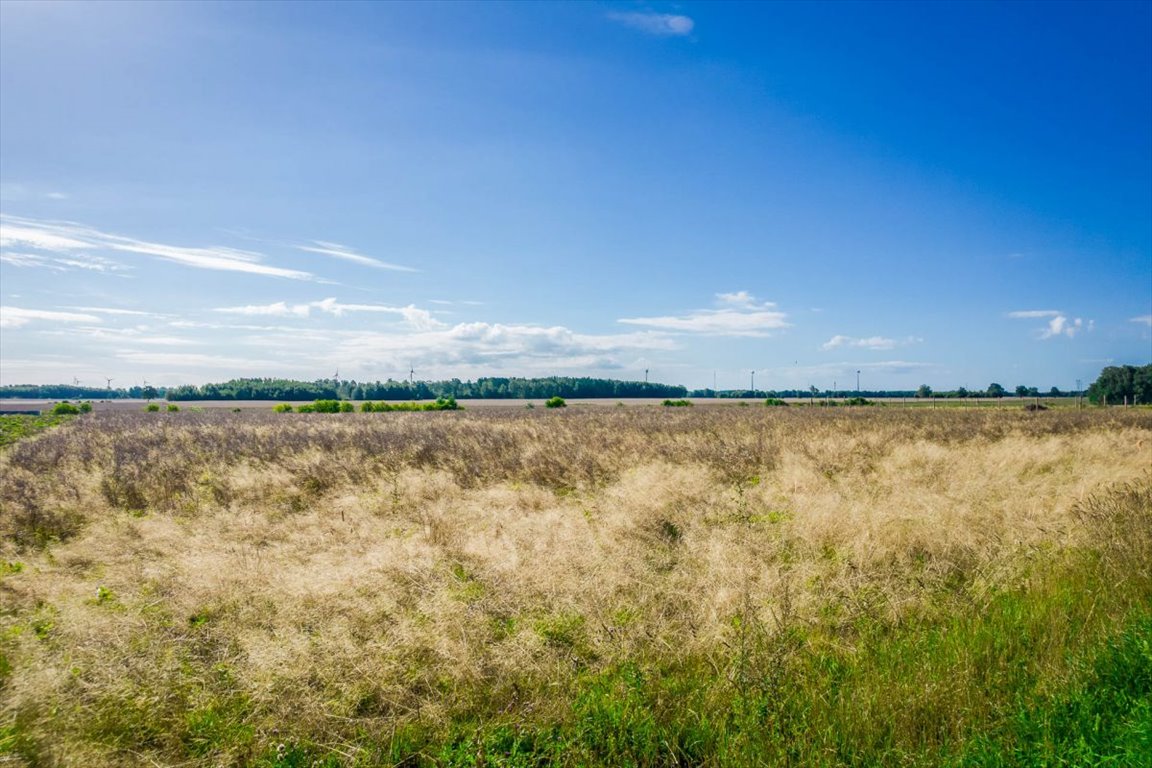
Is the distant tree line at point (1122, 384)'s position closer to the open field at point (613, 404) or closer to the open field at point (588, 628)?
the open field at point (613, 404)

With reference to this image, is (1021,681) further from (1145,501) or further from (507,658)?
(1145,501)

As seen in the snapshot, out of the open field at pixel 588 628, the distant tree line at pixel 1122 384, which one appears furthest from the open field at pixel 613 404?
the open field at pixel 588 628

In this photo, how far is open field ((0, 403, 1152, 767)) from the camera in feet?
12.5

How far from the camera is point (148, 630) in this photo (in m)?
5.23

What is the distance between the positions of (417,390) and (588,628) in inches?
4874

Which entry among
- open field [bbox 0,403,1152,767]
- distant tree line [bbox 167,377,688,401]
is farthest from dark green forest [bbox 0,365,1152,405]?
open field [bbox 0,403,1152,767]

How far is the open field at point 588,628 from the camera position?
382 centimetres

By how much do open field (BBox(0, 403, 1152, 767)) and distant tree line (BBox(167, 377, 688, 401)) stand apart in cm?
9757

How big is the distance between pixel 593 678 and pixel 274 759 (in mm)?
2285

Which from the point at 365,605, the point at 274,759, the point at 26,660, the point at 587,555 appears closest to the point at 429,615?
the point at 365,605

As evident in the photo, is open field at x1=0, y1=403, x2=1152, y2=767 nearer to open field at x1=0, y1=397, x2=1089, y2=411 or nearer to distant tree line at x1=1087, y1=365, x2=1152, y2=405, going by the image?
open field at x1=0, y1=397, x2=1089, y2=411

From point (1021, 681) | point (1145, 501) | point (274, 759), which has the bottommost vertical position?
point (274, 759)

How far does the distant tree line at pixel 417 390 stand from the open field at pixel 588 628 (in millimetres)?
97572

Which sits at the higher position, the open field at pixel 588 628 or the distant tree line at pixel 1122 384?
the distant tree line at pixel 1122 384
